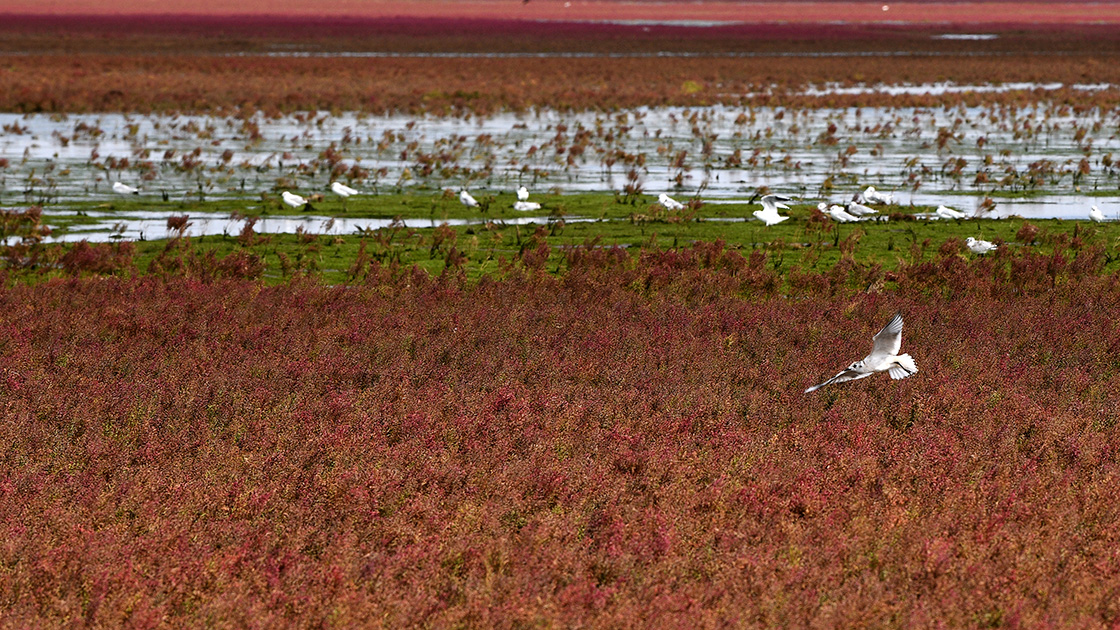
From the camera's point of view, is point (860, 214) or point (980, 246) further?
point (860, 214)

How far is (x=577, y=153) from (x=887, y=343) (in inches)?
→ 770

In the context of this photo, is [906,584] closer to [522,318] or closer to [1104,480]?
[1104,480]

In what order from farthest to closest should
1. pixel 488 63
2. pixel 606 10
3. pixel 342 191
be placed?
1. pixel 606 10
2. pixel 488 63
3. pixel 342 191

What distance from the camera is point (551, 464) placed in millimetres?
7105

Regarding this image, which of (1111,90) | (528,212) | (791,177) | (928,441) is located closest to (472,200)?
(528,212)

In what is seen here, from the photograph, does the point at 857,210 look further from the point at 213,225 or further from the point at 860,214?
the point at 213,225

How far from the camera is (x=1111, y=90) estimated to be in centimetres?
4531

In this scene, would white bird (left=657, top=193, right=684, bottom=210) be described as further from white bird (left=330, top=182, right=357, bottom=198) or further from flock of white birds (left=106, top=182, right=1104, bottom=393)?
white bird (left=330, top=182, right=357, bottom=198)

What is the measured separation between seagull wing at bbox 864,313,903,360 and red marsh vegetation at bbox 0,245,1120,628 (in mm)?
509

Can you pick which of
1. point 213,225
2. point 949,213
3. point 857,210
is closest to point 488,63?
point 213,225

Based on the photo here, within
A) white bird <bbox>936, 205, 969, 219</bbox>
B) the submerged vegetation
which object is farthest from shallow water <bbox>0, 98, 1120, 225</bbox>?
white bird <bbox>936, 205, 969, 219</bbox>

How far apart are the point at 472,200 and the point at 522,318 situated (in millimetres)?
8052

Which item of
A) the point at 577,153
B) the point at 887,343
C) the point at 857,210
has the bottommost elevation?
the point at 577,153

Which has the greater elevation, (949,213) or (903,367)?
(903,367)
